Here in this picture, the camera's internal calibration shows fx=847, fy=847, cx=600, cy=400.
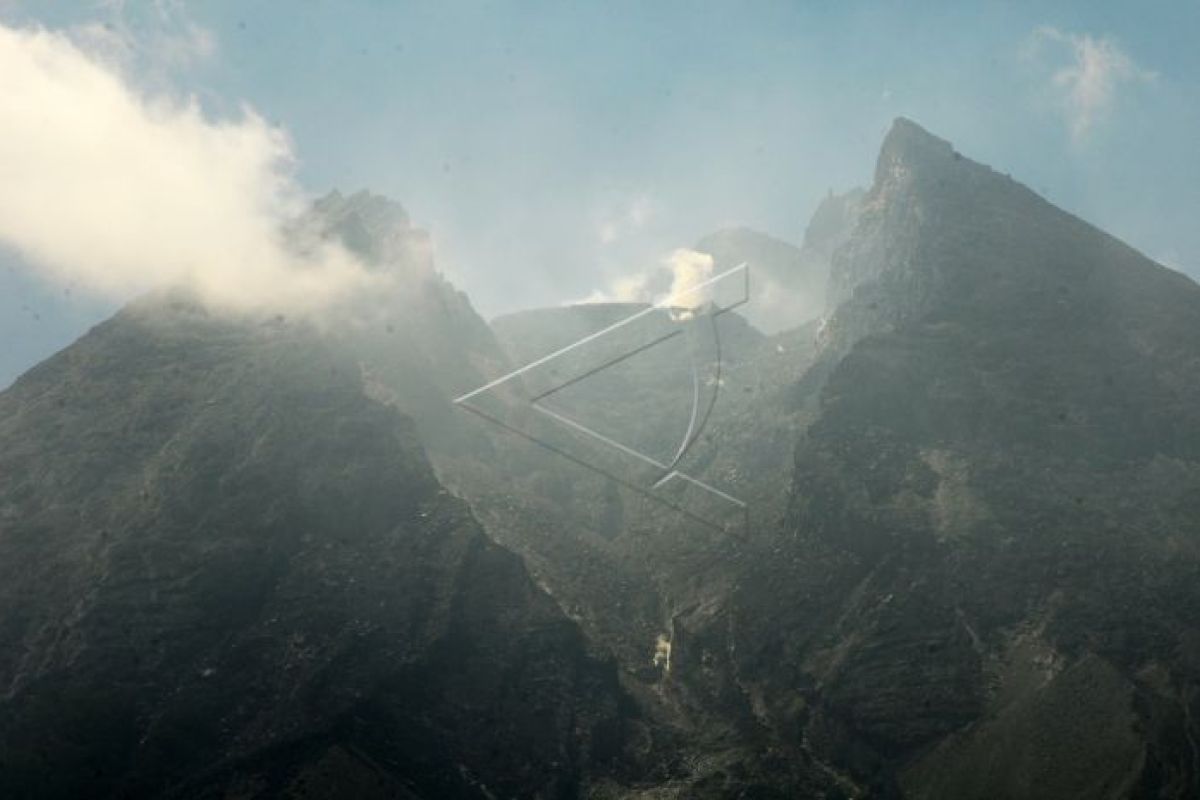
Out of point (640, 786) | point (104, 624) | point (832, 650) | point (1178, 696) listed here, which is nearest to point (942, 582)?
point (832, 650)

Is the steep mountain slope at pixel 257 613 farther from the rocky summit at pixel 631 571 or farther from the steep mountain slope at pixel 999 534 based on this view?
the steep mountain slope at pixel 999 534

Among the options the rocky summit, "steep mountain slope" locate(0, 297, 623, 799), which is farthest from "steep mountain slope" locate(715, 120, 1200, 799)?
"steep mountain slope" locate(0, 297, 623, 799)

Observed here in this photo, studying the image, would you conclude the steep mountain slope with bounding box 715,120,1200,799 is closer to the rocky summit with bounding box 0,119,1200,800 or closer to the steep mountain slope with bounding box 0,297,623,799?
the rocky summit with bounding box 0,119,1200,800

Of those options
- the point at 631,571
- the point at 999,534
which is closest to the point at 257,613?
the point at 631,571

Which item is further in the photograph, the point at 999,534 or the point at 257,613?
the point at 999,534

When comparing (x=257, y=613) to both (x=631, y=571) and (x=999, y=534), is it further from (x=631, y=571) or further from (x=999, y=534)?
(x=999, y=534)

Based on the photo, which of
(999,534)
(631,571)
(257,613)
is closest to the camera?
(257,613)

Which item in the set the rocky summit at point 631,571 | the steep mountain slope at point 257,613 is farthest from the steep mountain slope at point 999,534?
the steep mountain slope at point 257,613
